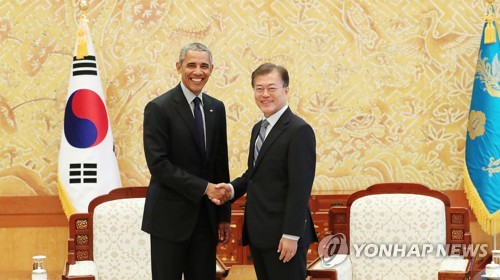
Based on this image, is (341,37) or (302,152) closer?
(302,152)

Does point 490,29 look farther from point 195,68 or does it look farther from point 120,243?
point 120,243

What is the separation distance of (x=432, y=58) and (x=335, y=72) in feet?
2.40

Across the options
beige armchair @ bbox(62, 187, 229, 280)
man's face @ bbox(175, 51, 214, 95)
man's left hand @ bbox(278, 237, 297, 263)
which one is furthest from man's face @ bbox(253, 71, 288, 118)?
beige armchair @ bbox(62, 187, 229, 280)

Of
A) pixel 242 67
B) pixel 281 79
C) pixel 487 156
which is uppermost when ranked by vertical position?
pixel 242 67

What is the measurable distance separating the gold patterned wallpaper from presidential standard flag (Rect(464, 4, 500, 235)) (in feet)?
0.78

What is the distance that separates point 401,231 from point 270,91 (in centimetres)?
142

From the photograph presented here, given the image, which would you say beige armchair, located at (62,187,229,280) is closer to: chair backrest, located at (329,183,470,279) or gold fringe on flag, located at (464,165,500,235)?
chair backrest, located at (329,183,470,279)

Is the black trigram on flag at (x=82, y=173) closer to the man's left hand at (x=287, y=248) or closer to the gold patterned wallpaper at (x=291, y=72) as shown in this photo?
the gold patterned wallpaper at (x=291, y=72)

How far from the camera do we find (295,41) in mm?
5930

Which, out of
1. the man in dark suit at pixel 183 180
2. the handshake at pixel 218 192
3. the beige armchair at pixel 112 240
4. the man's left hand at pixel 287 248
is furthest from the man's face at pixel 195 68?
the beige armchair at pixel 112 240

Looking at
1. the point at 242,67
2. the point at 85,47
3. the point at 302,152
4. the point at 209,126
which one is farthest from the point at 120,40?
the point at 302,152

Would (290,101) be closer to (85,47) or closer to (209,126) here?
(85,47)

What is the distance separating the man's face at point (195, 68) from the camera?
139 inches

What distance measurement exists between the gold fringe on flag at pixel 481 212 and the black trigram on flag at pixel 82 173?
8.88ft
